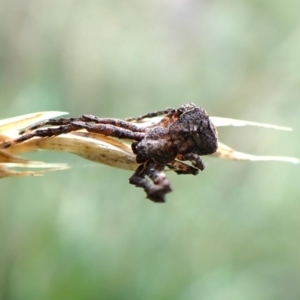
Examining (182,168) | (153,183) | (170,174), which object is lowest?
(153,183)

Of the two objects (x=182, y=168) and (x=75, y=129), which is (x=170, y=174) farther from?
(x=75, y=129)

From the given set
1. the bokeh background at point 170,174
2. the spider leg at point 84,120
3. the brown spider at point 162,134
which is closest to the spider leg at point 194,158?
the brown spider at point 162,134

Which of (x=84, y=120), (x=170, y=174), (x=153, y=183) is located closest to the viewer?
(x=153, y=183)

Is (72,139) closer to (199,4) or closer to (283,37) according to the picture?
(283,37)

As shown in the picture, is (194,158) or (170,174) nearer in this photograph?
(194,158)

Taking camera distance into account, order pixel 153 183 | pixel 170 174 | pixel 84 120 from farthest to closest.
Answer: pixel 170 174
pixel 84 120
pixel 153 183

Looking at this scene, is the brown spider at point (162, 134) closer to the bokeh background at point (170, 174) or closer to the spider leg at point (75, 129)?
the spider leg at point (75, 129)

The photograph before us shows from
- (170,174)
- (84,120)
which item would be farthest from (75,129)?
(170,174)

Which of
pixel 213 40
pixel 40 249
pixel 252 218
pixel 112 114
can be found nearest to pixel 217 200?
pixel 252 218
